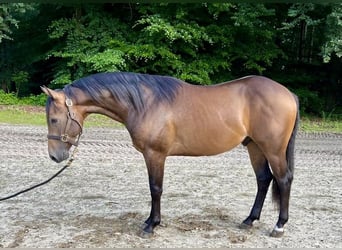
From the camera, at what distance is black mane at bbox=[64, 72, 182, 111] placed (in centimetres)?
346

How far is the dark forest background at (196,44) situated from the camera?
12.4 metres

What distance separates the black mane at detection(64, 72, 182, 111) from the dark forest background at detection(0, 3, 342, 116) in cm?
881

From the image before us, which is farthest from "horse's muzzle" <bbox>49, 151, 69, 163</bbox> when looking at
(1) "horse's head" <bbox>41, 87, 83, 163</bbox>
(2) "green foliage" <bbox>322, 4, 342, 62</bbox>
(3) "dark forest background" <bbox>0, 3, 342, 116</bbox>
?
(3) "dark forest background" <bbox>0, 3, 342, 116</bbox>

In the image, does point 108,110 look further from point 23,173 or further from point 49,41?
point 49,41

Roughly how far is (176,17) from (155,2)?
89cm

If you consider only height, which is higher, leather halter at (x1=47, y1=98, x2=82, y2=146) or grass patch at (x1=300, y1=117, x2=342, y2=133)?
leather halter at (x1=47, y1=98, x2=82, y2=146)

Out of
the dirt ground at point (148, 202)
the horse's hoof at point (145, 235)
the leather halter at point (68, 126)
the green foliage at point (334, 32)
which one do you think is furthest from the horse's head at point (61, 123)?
the green foliage at point (334, 32)

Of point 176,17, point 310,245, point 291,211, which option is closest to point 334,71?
point 176,17

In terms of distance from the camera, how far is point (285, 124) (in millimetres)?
3551

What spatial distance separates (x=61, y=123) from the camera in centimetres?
337

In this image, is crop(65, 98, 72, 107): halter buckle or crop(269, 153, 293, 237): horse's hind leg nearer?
crop(65, 98, 72, 107): halter buckle

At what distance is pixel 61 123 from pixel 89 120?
699 centimetres

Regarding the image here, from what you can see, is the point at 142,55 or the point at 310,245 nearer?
the point at 310,245

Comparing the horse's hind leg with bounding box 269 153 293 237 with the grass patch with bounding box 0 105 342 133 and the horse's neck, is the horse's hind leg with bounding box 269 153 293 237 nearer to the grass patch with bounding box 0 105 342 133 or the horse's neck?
the horse's neck
